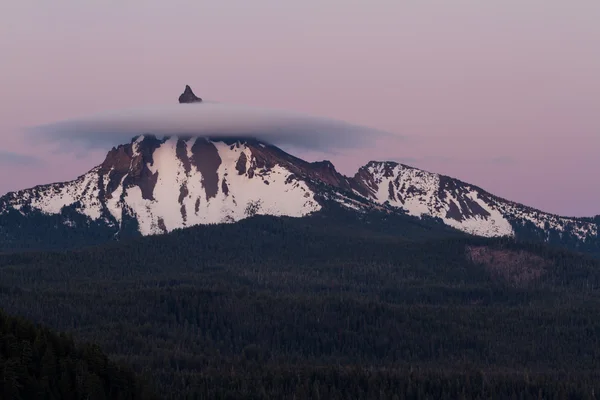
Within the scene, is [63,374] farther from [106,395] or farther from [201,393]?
[201,393]

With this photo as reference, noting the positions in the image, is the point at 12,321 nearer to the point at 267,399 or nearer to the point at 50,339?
the point at 50,339

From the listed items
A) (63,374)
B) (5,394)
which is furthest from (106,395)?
(5,394)

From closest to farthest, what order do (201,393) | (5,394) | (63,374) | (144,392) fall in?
(5,394)
(63,374)
(144,392)
(201,393)

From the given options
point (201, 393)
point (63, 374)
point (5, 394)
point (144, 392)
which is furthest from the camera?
point (201, 393)

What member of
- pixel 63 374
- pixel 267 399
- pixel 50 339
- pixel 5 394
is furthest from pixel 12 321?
pixel 267 399

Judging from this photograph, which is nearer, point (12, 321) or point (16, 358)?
point (16, 358)

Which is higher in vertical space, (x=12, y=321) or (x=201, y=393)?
(x=12, y=321)
